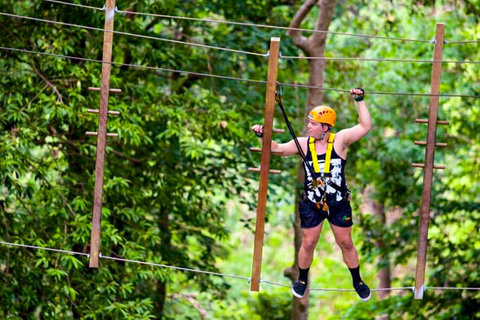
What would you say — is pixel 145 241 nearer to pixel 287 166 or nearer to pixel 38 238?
pixel 38 238

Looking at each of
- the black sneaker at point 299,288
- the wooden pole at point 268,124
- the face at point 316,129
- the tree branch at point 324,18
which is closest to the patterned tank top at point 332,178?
the face at point 316,129

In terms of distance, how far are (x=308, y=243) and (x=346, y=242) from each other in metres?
0.25

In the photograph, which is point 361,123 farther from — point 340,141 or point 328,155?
point 328,155

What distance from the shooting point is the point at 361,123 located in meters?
5.74

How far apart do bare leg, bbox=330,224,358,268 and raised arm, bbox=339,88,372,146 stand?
0.57 metres

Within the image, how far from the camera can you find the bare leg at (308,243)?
19.6 feet

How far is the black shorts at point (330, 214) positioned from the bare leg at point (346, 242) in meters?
0.04

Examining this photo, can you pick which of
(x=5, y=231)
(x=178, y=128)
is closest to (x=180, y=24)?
(x=178, y=128)

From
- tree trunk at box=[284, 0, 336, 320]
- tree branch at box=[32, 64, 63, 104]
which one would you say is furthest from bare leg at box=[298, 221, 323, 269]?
tree trunk at box=[284, 0, 336, 320]

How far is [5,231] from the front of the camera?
8.21 metres

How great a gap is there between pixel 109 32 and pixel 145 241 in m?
3.61

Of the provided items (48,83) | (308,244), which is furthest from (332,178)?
(48,83)

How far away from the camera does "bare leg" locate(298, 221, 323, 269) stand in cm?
596

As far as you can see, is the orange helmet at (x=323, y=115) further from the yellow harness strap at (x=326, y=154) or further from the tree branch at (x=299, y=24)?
the tree branch at (x=299, y=24)
